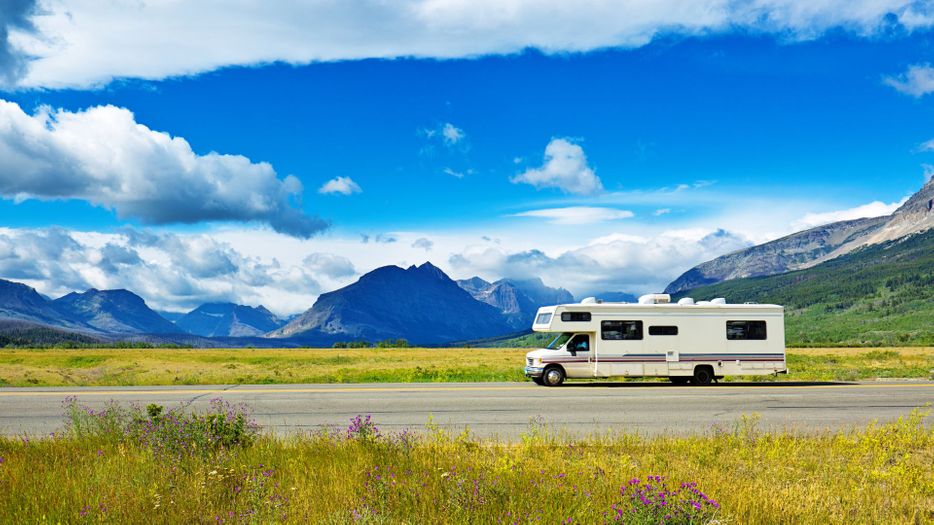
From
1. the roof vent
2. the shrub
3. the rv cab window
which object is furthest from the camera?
the roof vent

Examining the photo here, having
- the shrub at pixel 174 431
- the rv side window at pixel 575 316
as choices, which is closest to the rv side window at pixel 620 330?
the rv side window at pixel 575 316

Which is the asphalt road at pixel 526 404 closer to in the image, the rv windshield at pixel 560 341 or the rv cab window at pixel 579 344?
the rv cab window at pixel 579 344

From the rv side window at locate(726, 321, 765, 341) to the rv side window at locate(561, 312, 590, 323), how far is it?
526 centimetres

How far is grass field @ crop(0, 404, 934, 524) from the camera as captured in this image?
6.79 metres

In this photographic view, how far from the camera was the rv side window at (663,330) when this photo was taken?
976 inches

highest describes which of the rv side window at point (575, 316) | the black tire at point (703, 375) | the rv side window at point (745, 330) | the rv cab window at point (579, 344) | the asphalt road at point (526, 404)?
the rv side window at point (575, 316)

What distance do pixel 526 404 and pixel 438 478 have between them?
35.7 feet

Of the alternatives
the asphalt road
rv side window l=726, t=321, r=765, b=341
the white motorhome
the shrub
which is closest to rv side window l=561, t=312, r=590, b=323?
the white motorhome

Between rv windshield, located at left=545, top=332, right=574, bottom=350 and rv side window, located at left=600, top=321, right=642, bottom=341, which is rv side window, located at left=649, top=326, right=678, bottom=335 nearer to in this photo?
rv side window, located at left=600, top=321, right=642, bottom=341

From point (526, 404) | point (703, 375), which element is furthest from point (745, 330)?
point (526, 404)

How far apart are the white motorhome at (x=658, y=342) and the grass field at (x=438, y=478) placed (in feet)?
40.7

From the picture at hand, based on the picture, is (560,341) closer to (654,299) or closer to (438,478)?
(654,299)

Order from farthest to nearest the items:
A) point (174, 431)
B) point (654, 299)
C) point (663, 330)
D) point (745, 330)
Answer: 1. point (654, 299)
2. point (745, 330)
3. point (663, 330)
4. point (174, 431)

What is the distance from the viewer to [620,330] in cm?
2469
